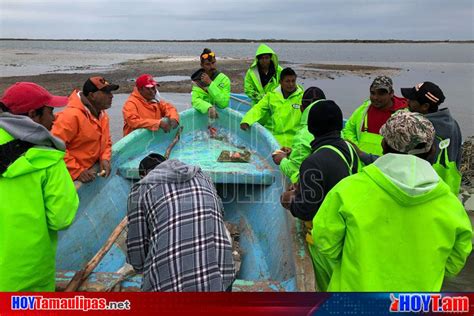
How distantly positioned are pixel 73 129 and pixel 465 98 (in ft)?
60.6

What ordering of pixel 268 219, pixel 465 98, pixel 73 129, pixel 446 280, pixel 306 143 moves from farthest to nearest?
1. pixel 465 98
2. pixel 446 280
3. pixel 268 219
4. pixel 73 129
5. pixel 306 143

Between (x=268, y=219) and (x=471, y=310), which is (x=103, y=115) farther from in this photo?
(x=471, y=310)

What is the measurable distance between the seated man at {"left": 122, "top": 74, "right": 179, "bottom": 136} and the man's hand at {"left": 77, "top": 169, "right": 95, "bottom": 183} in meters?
1.68

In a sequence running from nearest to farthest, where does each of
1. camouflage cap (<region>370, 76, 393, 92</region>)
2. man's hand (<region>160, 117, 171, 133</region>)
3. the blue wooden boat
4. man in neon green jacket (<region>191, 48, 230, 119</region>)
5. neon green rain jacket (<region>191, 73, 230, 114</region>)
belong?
the blue wooden boat, camouflage cap (<region>370, 76, 393, 92</region>), man's hand (<region>160, 117, 171, 133</region>), man in neon green jacket (<region>191, 48, 230, 119</region>), neon green rain jacket (<region>191, 73, 230, 114</region>)

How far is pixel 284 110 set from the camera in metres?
5.01

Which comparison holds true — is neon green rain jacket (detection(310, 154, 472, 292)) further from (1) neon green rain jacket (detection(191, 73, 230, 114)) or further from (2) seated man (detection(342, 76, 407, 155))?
(1) neon green rain jacket (detection(191, 73, 230, 114))

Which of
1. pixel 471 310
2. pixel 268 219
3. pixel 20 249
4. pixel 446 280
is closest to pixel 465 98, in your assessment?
pixel 446 280

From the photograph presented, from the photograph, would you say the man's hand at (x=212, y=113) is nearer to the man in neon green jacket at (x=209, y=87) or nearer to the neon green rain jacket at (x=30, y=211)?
the man in neon green jacket at (x=209, y=87)

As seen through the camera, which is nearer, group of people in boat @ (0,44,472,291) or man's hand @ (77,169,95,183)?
group of people in boat @ (0,44,472,291)

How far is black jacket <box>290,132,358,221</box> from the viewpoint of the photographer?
242 cm

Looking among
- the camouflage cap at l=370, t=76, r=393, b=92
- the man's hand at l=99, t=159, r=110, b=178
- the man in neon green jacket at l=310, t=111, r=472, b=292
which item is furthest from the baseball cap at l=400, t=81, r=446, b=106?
the man's hand at l=99, t=159, r=110, b=178

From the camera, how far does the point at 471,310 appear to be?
6.98 ft

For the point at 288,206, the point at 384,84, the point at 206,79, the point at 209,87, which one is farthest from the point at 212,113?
the point at 288,206

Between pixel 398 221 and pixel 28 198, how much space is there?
1968mm
